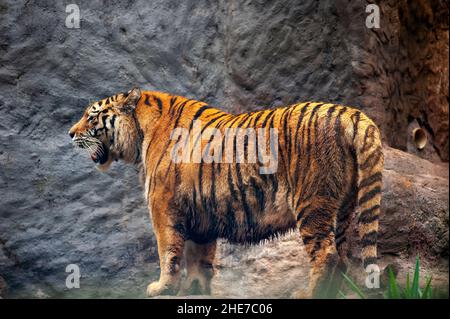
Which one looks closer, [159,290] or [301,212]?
[301,212]

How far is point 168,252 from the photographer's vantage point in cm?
503

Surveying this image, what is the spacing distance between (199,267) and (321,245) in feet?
3.04

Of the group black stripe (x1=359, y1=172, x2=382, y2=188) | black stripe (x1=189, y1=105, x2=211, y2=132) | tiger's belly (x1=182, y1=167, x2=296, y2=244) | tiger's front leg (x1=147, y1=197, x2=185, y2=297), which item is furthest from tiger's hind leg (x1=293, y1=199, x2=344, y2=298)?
black stripe (x1=189, y1=105, x2=211, y2=132)

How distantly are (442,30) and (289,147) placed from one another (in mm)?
2780

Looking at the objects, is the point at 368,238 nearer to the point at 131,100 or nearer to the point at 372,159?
the point at 372,159

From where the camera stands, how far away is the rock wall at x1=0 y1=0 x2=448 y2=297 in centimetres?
523

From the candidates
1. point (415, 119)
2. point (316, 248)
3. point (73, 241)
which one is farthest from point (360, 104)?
point (73, 241)

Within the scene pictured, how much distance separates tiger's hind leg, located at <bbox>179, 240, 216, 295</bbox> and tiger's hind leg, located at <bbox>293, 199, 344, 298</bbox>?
0.74m

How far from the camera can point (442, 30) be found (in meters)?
6.82

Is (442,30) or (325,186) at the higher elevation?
(442,30)

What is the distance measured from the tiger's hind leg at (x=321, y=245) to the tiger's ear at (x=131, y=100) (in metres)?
1.54

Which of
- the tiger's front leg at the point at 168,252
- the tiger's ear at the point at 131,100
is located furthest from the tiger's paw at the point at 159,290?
the tiger's ear at the point at 131,100

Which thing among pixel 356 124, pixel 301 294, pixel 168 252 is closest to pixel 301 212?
pixel 301 294
